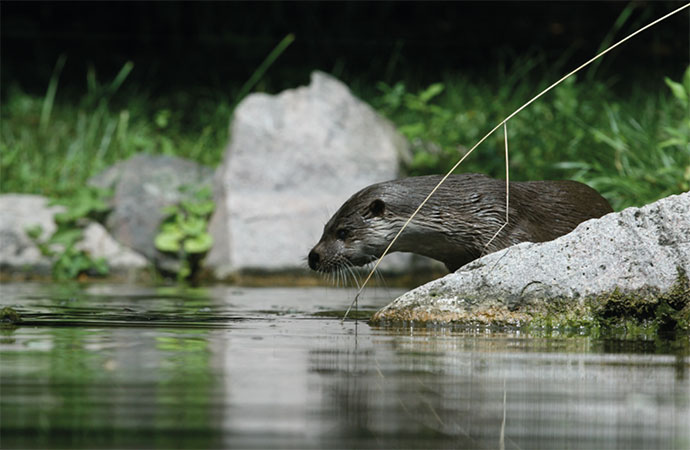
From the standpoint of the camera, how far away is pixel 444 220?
5.77 m

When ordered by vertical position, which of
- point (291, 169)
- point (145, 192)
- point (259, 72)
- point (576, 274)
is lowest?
point (576, 274)

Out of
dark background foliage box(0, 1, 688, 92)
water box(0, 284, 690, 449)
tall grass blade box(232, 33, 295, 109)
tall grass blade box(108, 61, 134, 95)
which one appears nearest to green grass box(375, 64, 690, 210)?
tall grass blade box(232, 33, 295, 109)

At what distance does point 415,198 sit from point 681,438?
3.78 m

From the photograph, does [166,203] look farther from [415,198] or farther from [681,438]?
[681,438]

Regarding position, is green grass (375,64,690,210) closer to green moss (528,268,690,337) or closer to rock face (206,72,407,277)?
rock face (206,72,407,277)

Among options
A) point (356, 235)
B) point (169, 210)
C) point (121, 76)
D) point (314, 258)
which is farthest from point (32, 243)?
point (356, 235)

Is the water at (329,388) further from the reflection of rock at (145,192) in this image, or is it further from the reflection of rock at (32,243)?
the reflection of rock at (145,192)

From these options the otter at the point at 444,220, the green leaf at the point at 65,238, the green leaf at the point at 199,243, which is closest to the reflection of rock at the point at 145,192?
the green leaf at the point at 199,243

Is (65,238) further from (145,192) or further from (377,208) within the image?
(377,208)

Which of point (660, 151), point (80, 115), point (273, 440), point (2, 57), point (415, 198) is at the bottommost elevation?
point (273, 440)

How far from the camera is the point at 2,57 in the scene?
563 inches

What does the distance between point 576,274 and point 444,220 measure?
1.23m

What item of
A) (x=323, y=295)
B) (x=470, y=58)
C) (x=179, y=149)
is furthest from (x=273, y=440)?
(x=470, y=58)

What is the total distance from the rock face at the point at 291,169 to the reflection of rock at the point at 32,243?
2.44 ft
